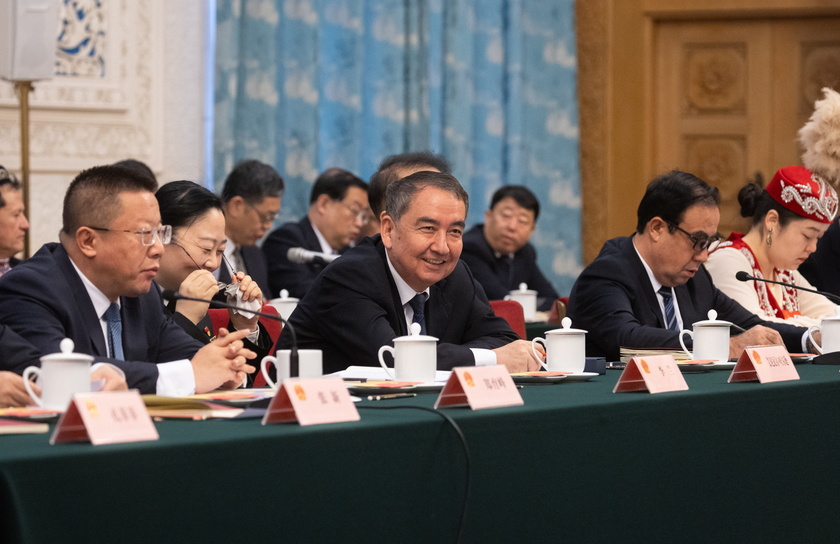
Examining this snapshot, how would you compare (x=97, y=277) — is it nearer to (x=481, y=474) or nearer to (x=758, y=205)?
(x=481, y=474)

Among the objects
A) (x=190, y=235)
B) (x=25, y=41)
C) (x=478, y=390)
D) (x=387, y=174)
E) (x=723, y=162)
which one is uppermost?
(x=25, y=41)

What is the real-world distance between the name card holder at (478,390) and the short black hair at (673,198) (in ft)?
5.10

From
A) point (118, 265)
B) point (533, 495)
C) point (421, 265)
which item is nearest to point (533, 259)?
point (421, 265)

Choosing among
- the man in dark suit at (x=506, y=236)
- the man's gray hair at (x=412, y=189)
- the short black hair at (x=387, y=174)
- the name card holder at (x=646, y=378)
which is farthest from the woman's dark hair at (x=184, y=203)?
the man in dark suit at (x=506, y=236)

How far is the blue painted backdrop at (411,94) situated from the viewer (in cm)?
602

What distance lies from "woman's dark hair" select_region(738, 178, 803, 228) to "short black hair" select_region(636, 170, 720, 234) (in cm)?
53

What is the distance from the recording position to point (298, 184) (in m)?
6.08

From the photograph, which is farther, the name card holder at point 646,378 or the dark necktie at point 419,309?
the dark necktie at point 419,309

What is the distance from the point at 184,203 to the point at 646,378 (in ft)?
5.34

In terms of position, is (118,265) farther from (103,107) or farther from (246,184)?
(103,107)

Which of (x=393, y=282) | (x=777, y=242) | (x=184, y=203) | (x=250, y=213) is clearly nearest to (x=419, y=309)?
(x=393, y=282)

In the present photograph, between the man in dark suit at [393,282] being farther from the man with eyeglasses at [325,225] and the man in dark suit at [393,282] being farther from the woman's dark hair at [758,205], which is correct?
the man with eyeglasses at [325,225]

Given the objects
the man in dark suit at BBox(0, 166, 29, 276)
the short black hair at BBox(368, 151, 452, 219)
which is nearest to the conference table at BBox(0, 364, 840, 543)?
the short black hair at BBox(368, 151, 452, 219)

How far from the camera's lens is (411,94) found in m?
6.39
